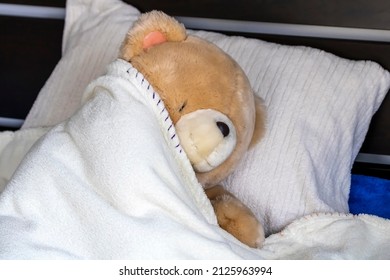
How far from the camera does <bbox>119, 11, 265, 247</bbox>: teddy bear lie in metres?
0.97

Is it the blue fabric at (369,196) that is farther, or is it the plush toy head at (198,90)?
the blue fabric at (369,196)

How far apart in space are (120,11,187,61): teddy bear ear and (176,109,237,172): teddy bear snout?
131 mm

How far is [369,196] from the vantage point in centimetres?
136

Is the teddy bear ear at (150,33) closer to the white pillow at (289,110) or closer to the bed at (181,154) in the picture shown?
the bed at (181,154)

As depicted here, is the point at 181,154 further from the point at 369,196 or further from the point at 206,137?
the point at 369,196

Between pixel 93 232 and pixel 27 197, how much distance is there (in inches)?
4.3

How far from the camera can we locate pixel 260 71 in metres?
1.26

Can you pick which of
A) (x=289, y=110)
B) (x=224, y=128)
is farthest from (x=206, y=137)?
(x=289, y=110)

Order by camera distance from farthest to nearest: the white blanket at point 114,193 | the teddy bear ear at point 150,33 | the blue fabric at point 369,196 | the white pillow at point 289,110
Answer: the blue fabric at point 369,196, the white pillow at point 289,110, the teddy bear ear at point 150,33, the white blanket at point 114,193

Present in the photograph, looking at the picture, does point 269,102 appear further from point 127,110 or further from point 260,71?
point 127,110

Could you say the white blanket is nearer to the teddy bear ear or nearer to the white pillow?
the teddy bear ear

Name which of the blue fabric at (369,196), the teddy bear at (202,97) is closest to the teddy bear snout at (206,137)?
the teddy bear at (202,97)

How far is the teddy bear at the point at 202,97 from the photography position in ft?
3.19

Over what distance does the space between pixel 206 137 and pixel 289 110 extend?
0.98ft
